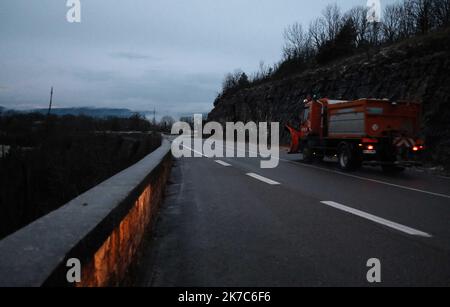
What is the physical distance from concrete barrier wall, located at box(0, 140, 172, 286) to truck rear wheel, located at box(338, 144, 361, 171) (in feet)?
39.2

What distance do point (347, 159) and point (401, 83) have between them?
33.3ft

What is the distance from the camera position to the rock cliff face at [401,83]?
19.1 m

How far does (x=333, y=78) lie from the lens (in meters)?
34.3

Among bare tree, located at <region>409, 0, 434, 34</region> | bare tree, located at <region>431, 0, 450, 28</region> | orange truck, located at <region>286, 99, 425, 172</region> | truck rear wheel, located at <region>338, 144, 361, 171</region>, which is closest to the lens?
orange truck, located at <region>286, 99, 425, 172</region>

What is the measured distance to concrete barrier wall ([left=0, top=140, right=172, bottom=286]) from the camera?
206 cm

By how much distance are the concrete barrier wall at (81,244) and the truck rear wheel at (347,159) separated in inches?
471

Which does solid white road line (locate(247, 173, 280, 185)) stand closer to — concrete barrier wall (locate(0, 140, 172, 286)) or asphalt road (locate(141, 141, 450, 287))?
asphalt road (locate(141, 141, 450, 287))

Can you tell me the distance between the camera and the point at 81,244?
244cm

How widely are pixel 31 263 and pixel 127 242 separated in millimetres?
1827

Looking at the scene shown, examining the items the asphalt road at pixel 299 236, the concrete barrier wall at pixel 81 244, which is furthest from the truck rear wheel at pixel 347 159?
the concrete barrier wall at pixel 81 244

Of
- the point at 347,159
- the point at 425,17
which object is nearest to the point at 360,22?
the point at 425,17

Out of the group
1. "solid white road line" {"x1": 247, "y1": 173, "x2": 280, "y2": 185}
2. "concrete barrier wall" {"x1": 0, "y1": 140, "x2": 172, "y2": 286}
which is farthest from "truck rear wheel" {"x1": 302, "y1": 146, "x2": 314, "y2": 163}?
"concrete barrier wall" {"x1": 0, "y1": 140, "x2": 172, "y2": 286}

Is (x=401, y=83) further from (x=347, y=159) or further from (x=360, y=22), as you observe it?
(x=360, y=22)
